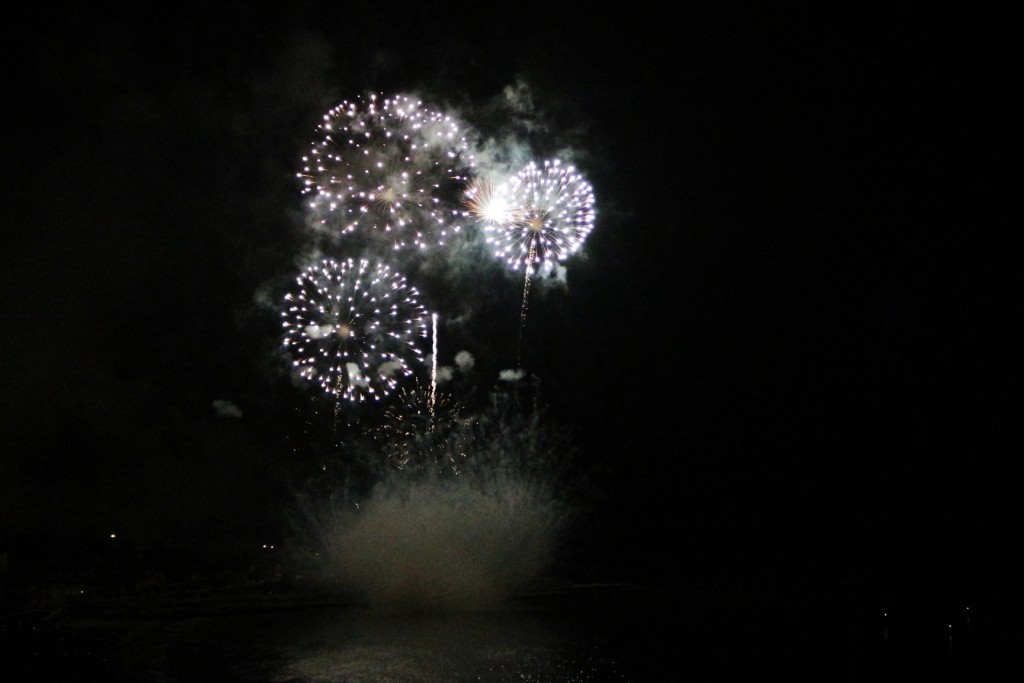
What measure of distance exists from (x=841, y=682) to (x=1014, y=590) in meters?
13.6

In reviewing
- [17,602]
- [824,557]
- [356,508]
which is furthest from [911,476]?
[17,602]

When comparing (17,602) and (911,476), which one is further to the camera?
(911,476)

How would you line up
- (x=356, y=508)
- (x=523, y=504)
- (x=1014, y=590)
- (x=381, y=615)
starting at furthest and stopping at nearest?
(x=356, y=508), (x=523, y=504), (x=1014, y=590), (x=381, y=615)

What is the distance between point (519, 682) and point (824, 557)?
72.3 ft

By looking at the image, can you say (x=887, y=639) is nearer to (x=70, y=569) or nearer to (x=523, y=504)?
(x=523, y=504)

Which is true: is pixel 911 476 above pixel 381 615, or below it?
above

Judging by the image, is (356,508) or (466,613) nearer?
(466,613)

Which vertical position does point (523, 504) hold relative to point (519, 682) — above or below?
above

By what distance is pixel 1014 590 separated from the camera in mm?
19859

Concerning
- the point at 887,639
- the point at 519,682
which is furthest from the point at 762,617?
the point at 519,682

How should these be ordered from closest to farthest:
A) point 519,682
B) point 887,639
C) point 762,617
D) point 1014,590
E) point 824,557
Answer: point 519,682 → point 887,639 → point 762,617 → point 1014,590 → point 824,557

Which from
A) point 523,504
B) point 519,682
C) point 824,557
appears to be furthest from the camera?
point 824,557

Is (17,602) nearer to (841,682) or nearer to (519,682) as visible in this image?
(519,682)

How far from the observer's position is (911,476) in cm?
2888
